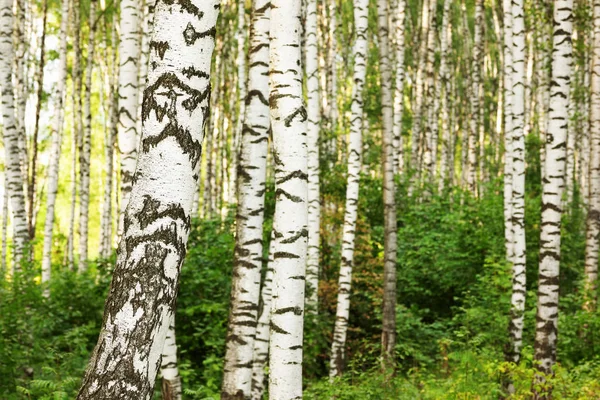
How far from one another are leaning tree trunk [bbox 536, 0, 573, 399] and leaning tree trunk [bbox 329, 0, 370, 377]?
2735 mm

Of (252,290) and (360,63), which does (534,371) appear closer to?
(252,290)

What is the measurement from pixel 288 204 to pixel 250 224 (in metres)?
1.26

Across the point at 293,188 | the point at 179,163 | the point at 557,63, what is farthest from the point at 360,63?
the point at 179,163

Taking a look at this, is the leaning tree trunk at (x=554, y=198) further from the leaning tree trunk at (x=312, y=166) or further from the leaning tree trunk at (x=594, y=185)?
the leaning tree trunk at (x=312, y=166)

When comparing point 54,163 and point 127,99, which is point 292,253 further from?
point 54,163

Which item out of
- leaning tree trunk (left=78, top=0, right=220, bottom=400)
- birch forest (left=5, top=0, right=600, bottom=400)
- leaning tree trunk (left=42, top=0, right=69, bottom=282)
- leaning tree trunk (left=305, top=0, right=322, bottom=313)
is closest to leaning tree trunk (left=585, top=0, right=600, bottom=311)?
birch forest (left=5, top=0, right=600, bottom=400)

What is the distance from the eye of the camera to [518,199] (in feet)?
29.3

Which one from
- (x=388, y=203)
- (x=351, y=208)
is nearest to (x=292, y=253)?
(x=351, y=208)

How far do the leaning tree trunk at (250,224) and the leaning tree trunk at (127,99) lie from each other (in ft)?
4.18

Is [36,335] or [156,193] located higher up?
[156,193]

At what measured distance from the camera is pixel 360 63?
9.38 m

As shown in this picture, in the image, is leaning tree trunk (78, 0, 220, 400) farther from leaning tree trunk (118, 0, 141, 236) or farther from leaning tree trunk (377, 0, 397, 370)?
leaning tree trunk (377, 0, 397, 370)

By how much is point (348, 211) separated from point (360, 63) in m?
2.30

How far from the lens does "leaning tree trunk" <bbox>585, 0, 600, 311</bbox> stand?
10008 mm
